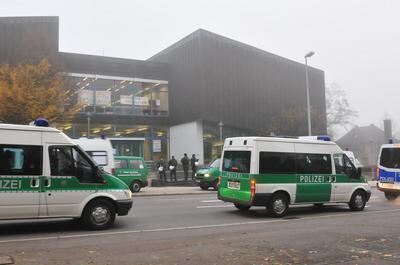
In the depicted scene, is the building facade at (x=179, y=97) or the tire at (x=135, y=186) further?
the building facade at (x=179, y=97)

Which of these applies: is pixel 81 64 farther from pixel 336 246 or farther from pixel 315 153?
pixel 336 246

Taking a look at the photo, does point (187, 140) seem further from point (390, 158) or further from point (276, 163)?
point (276, 163)

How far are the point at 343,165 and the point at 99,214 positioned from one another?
818 cm

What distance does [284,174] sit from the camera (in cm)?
1319

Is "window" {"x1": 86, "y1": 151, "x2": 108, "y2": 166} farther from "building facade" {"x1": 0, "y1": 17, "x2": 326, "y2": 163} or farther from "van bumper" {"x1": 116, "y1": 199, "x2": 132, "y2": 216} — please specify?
"building facade" {"x1": 0, "y1": 17, "x2": 326, "y2": 163}

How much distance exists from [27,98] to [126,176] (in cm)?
800

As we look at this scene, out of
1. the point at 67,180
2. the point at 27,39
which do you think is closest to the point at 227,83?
the point at 27,39

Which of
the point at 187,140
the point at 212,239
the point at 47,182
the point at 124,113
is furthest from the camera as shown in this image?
the point at 187,140

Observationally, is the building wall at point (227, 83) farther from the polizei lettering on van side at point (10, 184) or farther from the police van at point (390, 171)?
the polizei lettering on van side at point (10, 184)

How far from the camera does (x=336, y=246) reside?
27.9ft

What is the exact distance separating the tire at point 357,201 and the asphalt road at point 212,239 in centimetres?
95

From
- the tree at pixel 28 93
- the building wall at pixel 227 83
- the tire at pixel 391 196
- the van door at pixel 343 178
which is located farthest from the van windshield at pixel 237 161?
the building wall at pixel 227 83

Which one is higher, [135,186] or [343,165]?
[343,165]

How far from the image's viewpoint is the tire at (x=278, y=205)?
42.0ft
